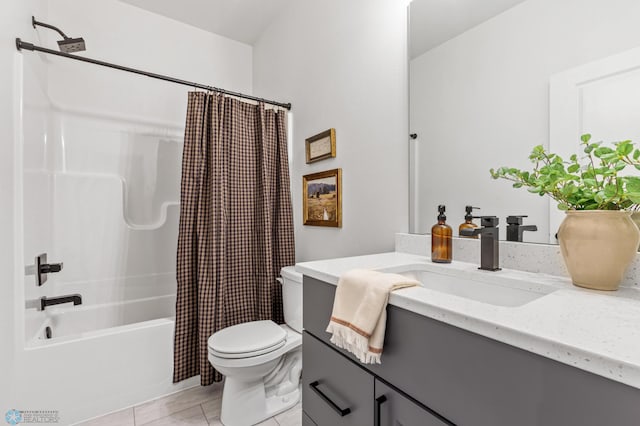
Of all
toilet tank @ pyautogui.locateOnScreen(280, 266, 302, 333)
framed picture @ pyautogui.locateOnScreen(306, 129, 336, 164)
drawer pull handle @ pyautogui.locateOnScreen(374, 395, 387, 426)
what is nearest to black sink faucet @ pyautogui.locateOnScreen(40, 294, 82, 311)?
toilet tank @ pyautogui.locateOnScreen(280, 266, 302, 333)

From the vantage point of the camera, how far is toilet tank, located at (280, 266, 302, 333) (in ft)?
5.76

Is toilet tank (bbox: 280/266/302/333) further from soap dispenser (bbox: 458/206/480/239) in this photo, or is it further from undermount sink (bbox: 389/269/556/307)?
soap dispenser (bbox: 458/206/480/239)

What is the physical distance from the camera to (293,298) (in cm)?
179

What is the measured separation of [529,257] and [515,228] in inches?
3.9

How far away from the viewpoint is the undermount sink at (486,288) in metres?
0.85

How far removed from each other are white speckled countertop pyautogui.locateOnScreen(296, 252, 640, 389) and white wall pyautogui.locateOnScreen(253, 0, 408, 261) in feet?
2.56

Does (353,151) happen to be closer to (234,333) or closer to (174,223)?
(234,333)

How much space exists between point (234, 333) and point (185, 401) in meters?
0.56

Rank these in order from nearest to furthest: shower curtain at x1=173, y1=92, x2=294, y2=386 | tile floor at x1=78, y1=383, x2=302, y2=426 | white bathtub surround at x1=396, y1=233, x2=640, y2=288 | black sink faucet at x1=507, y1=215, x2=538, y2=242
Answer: white bathtub surround at x1=396, y1=233, x2=640, y2=288 → black sink faucet at x1=507, y1=215, x2=538, y2=242 → tile floor at x1=78, y1=383, x2=302, y2=426 → shower curtain at x1=173, y1=92, x2=294, y2=386

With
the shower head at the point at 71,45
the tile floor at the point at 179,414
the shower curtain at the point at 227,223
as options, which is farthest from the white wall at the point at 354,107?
the shower head at the point at 71,45

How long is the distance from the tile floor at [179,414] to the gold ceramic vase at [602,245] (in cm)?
145

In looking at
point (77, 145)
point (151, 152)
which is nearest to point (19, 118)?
point (77, 145)

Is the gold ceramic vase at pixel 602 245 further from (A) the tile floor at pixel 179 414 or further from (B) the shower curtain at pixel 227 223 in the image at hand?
(B) the shower curtain at pixel 227 223

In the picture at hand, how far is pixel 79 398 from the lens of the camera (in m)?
1.55
